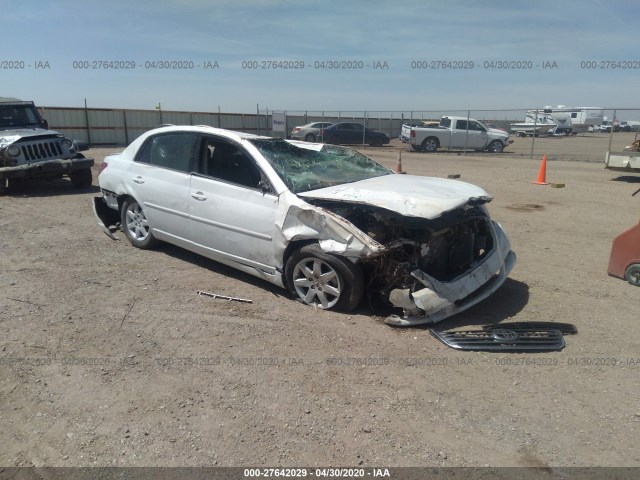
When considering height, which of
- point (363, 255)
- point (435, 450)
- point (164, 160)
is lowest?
point (435, 450)

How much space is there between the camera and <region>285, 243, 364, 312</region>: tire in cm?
436

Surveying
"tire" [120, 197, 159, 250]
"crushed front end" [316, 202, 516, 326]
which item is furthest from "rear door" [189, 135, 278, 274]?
"tire" [120, 197, 159, 250]

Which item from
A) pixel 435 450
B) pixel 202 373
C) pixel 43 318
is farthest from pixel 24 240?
pixel 435 450

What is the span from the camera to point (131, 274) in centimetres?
556

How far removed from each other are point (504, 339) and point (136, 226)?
465cm

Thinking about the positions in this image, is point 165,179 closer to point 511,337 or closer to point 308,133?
point 511,337

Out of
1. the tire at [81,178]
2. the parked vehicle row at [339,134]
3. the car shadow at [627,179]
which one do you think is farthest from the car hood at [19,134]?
the parked vehicle row at [339,134]

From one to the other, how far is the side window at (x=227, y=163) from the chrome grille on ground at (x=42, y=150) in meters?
6.83

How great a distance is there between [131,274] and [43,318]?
4.09ft

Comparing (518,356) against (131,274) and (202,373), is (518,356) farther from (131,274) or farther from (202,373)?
(131,274)

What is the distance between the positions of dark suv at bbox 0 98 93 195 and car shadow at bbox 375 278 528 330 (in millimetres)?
8883

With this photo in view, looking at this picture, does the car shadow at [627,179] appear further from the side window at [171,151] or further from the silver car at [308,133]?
the silver car at [308,133]

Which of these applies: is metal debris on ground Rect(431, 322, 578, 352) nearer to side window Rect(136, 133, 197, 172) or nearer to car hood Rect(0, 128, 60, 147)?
side window Rect(136, 133, 197, 172)

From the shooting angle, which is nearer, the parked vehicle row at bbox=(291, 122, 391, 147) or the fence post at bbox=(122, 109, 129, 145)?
the fence post at bbox=(122, 109, 129, 145)
